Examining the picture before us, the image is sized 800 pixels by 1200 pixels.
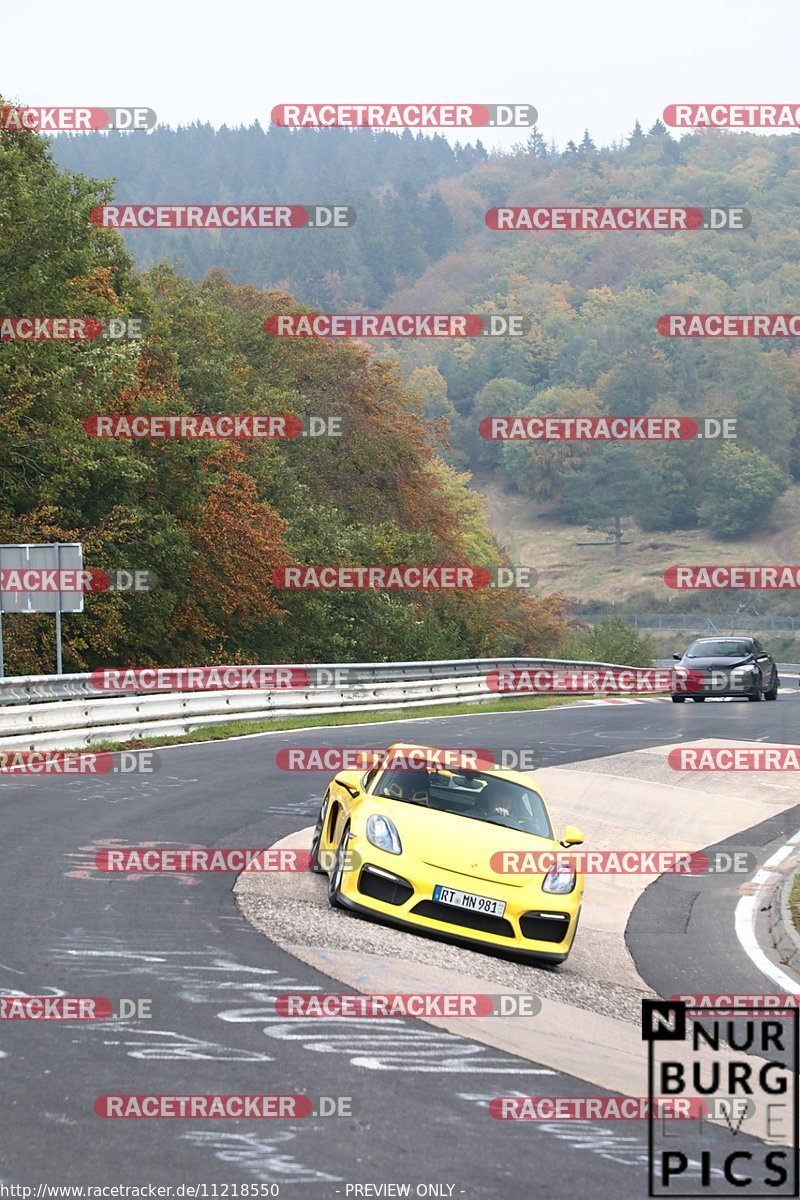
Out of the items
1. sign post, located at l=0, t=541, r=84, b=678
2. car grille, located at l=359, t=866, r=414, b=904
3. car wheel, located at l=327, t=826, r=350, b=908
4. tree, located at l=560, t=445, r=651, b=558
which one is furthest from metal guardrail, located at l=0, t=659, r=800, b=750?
tree, located at l=560, t=445, r=651, b=558

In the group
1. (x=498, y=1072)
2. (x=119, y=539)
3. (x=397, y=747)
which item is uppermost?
(x=119, y=539)

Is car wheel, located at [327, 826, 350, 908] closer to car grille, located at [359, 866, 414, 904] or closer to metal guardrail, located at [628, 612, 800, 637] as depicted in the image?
car grille, located at [359, 866, 414, 904]

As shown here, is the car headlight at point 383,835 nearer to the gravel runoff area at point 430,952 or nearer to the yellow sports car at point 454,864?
the yellow sports car at point 454,864

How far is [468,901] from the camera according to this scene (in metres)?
10.8

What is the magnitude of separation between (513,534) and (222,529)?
5499 inches

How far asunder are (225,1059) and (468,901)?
372 centimetres

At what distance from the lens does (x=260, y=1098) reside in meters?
6.77

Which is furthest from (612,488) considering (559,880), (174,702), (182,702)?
(559,880)

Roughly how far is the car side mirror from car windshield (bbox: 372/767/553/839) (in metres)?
0.19

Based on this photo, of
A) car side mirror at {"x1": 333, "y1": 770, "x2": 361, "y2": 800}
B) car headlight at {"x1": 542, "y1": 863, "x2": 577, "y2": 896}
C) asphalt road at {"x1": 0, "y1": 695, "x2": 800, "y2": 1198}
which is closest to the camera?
asphalt road at {"x1": 0, "y1": 695, "x2": 800, "y2": 1198}

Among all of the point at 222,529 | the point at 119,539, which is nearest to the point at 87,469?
the point at 119,539

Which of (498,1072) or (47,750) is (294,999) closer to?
(498,1072)

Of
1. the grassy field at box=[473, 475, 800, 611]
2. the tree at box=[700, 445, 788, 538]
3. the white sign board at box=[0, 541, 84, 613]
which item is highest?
the tree at box=[700, 445, 788, 538]

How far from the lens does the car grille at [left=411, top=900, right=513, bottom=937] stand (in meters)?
10.8
